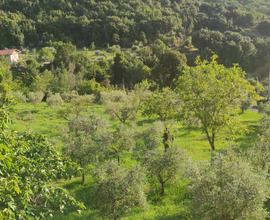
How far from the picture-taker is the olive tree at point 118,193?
37.7 ft

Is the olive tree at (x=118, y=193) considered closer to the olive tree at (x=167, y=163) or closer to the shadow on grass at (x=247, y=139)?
the olive tree at (x=167, y=163)

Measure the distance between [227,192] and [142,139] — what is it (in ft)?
40.7

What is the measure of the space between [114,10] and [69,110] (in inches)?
4746

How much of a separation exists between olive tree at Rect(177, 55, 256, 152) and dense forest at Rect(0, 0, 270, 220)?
87mm

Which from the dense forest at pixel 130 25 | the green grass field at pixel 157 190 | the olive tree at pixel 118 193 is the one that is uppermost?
the dense forest at pixel 130 25

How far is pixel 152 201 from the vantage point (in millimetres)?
15977

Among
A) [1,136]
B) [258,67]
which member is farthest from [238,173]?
[258,67]

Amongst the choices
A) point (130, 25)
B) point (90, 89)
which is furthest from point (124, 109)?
point (130, 25)

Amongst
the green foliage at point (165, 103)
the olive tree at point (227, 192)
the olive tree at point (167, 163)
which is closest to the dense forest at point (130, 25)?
the green foliage at point (165, 103)

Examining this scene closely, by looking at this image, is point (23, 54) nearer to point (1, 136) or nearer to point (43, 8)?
point (43, 8)

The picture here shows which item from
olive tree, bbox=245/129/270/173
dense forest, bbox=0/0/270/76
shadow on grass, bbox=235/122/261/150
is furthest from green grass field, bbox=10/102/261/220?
dense forest, bbox=0/0/270/76

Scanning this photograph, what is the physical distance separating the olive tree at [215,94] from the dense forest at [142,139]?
0.29ft

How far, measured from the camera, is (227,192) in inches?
358

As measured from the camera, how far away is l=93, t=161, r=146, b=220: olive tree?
37.7 feet
